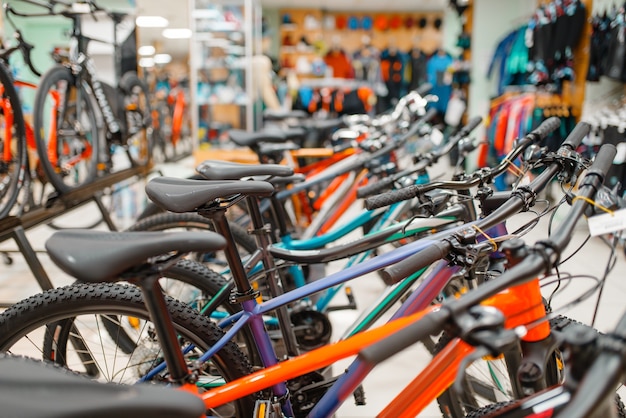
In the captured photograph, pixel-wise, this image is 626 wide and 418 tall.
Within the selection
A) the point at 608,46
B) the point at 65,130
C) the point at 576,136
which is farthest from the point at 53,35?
the point at 608,46

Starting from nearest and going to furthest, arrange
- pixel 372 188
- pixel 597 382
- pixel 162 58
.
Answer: pixel 597 382 → pixel 372 188 → pixel 162 58

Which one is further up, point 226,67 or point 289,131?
point 226,67

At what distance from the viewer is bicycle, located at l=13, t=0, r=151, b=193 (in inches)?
105

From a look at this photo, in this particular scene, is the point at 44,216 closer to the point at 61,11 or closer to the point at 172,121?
the point at 61,11

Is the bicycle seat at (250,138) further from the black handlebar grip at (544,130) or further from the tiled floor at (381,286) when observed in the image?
the black handlebar grip at (544,130)

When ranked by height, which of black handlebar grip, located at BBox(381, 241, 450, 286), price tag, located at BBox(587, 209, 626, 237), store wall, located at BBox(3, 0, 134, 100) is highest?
store wall, located at BBox(3, 0, 134, 100)

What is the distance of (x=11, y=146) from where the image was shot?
8.11 feet

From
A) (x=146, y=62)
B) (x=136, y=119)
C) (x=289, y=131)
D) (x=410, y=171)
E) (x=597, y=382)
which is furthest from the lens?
(x=146, y=62)

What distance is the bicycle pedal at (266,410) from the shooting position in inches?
49.9

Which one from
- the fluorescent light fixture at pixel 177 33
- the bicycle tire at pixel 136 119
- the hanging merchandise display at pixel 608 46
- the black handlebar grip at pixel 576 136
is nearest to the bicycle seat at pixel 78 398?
the black handlebar grip at pixel 576 136

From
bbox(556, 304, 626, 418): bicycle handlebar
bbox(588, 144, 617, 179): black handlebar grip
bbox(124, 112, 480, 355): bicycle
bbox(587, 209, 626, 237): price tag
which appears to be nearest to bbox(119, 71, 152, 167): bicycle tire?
bbox(124, 112, 480, 355): bicycle

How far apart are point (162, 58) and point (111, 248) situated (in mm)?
5006

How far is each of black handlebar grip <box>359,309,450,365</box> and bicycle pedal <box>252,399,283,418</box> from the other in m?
0.58

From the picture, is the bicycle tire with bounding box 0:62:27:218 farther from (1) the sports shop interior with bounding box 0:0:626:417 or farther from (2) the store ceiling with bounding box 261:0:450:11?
(2) the store ceiling with bounding box 261:0:450:11
